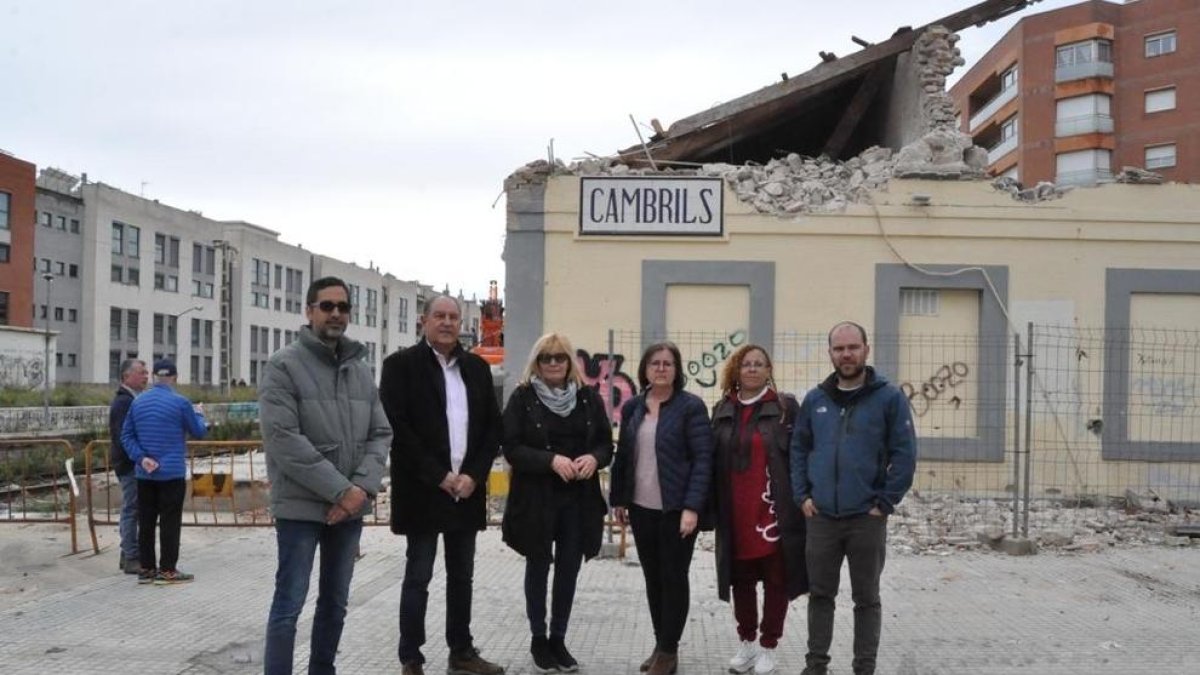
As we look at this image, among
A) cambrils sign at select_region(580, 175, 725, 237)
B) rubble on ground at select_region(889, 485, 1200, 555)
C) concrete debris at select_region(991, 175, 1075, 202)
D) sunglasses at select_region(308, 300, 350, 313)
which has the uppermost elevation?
concrete debris at select_region(991, 175, 1075, 202)

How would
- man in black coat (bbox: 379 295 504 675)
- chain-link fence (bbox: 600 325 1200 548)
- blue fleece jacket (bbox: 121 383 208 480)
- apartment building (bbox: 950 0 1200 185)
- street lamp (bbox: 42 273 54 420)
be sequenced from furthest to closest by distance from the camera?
apartment building (bbox: 950 0 1200 185), street lamp (bbox: 42 273 54 420), chain-link fence (bbox: 600 325 1200 548), blue fleece jacket (bbox: 121 383 208 480), man in black coat (bbox: 379 295 504 675)

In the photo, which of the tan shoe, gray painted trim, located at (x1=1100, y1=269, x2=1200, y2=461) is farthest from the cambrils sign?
the tan shoe

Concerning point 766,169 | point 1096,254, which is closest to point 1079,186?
point 1096,254

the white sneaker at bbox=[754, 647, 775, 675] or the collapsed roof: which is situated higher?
the collapsed roof

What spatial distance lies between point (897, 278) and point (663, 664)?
8340mm

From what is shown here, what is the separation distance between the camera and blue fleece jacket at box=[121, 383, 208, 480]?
7.55 metres

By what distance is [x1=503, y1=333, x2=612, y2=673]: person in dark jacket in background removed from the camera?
5.34 m

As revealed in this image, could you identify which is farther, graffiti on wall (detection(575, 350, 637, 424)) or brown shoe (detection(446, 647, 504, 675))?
graffiti on wall (detection(575, 350, 637, 424))

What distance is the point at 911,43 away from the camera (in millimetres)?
13969

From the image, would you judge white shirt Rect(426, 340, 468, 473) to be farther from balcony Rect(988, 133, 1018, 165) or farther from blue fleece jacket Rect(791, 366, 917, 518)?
balcony Rect(988, 133, 1018, 165)

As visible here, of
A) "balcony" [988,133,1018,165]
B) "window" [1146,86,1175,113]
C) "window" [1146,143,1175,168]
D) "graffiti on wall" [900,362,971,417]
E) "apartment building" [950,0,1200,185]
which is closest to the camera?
"graffiti on wall" [900,362,971,417]

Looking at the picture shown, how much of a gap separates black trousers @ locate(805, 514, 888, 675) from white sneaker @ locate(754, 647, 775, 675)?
0.31m

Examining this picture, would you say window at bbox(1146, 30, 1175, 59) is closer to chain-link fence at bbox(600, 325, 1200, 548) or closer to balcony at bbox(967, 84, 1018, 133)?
balcony at bbox(967, 84, 1018, 133)

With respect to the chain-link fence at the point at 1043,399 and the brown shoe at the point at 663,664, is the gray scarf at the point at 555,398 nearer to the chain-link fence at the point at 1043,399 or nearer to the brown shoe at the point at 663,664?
the brown shoe at the point at 663,664
